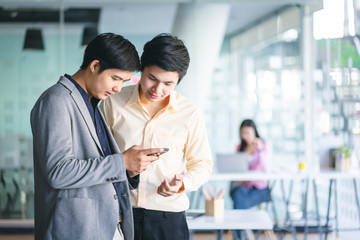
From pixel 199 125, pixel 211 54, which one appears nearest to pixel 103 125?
pixel 199 125

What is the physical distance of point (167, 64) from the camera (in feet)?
6.95

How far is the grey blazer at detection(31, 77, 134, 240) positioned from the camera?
1.67 meters

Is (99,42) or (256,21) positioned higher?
(256,21)

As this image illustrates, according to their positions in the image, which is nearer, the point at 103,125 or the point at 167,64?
the point at 103,125

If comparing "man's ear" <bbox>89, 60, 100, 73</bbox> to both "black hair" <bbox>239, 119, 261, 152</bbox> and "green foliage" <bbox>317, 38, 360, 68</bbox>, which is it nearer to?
"black hair" <bbox>239, 119, 261, 152</bbox>

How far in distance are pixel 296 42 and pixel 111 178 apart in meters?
5.83

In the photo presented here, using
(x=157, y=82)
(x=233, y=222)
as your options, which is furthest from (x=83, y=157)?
(x=233, y=222)

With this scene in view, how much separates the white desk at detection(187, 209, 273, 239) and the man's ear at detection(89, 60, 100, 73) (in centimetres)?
166

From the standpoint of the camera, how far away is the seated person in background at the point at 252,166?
6.12 m

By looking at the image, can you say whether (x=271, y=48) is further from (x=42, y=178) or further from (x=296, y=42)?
(x=42, y=178)

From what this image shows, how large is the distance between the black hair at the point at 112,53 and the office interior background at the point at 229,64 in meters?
4.85

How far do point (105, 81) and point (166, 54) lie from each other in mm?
380

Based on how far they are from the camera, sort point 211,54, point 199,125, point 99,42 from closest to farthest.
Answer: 1. point 99,42
2. point 199,125
3. point 211,54

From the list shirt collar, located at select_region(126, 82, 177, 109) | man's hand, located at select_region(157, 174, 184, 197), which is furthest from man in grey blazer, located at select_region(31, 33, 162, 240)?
shirt collar, located at select_region(126, 82, 177, 109)
